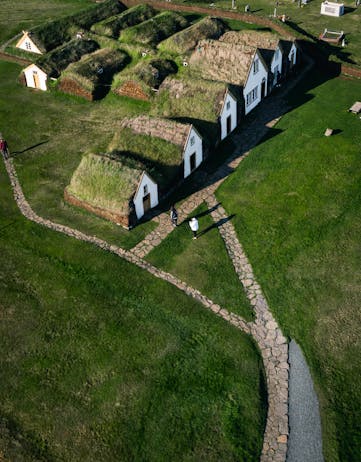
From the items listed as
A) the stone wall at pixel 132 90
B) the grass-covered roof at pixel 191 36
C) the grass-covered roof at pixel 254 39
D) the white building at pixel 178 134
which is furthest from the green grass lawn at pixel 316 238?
the grass-covered roof at pixel 191 36

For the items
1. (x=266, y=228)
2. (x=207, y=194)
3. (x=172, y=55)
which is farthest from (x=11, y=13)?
(x=266, y=228)

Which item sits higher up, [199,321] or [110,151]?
[110,151]

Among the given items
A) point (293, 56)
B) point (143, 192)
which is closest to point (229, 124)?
point (143, 192)

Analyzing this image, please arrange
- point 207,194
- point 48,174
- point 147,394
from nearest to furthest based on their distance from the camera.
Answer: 1. point 147,394
2. point 207,194
3. point 48,174

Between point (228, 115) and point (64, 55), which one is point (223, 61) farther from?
point (64, 55)

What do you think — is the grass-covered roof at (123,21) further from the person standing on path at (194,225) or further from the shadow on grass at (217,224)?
the person standing on path at (194,225)

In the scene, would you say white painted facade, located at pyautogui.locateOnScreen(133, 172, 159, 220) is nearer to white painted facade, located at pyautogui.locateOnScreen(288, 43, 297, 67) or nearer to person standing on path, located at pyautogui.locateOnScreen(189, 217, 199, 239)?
person standing on path, located at pyautogui.locateOnScreen(189, 217, 199, 239)

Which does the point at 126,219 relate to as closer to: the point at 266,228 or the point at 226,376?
the point at 266,228

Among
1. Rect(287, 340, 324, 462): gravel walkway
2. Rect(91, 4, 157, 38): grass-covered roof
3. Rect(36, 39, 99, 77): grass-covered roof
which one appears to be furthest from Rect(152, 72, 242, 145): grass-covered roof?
Rect(91, 4, 157, 38): grass-covered roof
